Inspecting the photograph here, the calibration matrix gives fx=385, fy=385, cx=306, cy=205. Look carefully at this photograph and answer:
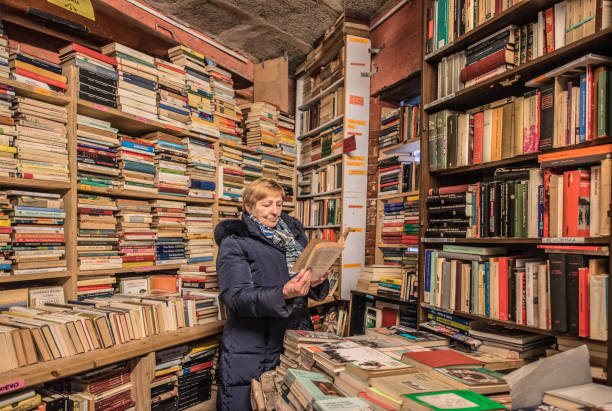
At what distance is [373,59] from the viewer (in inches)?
151

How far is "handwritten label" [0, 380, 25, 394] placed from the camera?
136 cm

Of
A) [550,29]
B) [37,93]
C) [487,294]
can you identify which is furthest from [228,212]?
[550,29]

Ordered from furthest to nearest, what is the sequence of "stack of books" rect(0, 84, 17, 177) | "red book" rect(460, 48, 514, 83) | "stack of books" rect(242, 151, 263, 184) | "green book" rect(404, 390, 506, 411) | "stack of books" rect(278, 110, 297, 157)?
"stack of books" rect(278, 110, 297, 157)
"stack of books" rect(242, 151, 263, 184)
"stack of books" rect(0, 84, 17, 177)
"red book" rect(460, 48, 514, 83)
"green book" rect(404, 390, 506, 411)

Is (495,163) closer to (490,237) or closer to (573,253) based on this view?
(490,237)

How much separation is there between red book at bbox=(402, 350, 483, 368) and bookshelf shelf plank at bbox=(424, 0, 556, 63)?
4.91ft

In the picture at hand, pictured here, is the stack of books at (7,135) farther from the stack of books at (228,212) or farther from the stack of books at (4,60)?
the stack of books at (228,212)

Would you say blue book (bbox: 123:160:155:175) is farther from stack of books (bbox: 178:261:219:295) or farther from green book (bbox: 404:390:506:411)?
green book (bbox: 404:390:506:411)

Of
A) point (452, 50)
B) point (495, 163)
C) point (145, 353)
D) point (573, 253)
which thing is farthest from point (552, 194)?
point (145, 353)

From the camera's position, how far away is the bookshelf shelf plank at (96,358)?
1.45m

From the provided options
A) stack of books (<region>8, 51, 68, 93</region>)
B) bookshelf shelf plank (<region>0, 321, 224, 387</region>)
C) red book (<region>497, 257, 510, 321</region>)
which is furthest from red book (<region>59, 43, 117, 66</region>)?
red book (<region>497, 257, 510, 321</region>)

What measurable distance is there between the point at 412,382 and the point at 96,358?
4.37 ft

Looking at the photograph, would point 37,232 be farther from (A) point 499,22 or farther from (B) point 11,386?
(A) point 499,22

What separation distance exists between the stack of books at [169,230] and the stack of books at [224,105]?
783 millimetres

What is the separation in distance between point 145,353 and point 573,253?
1901mm
